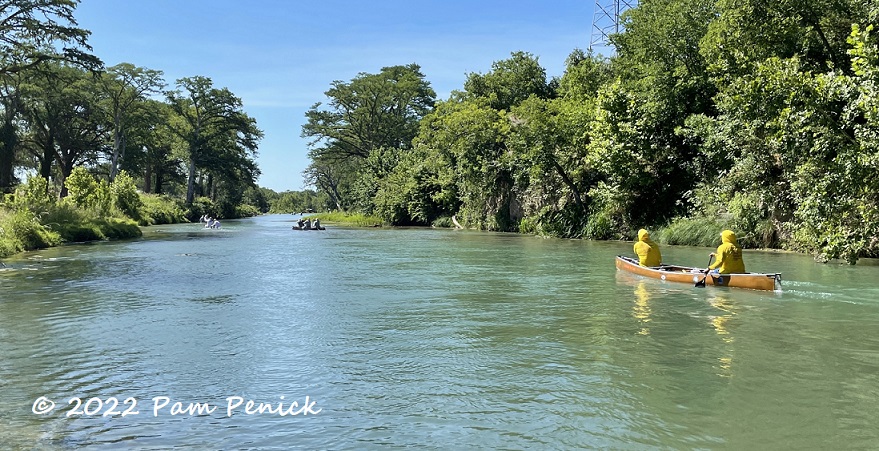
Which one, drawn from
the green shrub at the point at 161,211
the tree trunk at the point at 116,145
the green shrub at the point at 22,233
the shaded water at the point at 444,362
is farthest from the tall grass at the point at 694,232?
the tree trunk at the point at 116,145

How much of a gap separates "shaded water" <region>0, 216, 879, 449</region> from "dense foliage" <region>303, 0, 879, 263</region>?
4.08 meters

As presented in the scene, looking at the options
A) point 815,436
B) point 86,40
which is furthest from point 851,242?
point 86,40

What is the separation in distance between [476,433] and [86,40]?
34299 millimetres

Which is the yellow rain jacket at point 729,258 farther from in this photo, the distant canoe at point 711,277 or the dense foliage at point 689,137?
the dense foliage at point 689,137

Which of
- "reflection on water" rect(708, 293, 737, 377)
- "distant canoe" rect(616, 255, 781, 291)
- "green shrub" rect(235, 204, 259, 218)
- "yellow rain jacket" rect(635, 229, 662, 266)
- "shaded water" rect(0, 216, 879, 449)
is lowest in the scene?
"shaded water" rect(0, 216, 879, 449)

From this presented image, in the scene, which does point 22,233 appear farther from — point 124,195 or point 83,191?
point 124,195

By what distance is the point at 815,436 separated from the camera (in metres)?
5.41

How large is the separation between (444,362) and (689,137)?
24.1 meters

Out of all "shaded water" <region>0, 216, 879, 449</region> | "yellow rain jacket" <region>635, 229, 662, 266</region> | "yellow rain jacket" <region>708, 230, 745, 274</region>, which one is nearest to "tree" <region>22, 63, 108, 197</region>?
"shaded water" <region>0, 216, 879, 449</region>

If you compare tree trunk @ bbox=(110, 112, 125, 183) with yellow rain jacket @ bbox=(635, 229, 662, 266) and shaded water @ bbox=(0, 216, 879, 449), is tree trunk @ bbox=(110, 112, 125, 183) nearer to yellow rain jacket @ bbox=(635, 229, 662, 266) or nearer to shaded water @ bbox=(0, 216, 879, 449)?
shaded water @ bbox=(0, 216, 879, 449)

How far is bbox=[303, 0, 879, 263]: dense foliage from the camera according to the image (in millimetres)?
16906

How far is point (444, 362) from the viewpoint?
803cm

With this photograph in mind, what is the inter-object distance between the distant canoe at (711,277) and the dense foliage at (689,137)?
4.86m

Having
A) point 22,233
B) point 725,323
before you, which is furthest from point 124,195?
point 725,323
